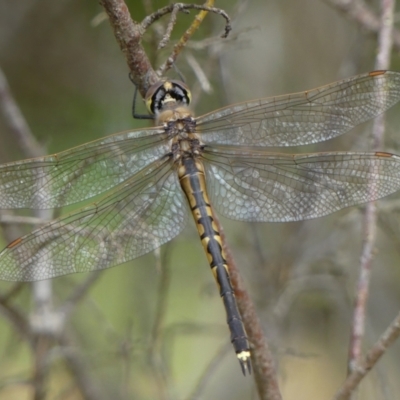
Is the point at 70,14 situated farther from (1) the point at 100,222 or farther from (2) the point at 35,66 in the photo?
(1) the point at 100,222

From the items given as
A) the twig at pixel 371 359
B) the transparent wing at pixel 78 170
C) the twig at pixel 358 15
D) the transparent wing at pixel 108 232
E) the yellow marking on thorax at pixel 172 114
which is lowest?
the twig at pixel 371 359

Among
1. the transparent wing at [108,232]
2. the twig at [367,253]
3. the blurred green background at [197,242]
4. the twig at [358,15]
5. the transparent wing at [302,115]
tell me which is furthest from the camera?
the blurred green background at [197,242]

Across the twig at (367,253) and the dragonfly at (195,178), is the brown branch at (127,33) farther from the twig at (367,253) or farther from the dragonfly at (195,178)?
the twig at (367,253)

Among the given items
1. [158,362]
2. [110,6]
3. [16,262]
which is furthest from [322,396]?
[110,6]

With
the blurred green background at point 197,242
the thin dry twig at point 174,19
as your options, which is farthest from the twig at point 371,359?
the blurred green background at point 197,242

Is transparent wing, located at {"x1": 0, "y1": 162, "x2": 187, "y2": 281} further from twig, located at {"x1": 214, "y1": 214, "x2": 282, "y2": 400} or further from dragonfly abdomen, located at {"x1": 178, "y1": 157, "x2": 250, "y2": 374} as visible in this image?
twig, located at {"x1": 214, "y1": 214, "x2": 282, "y2": 400}

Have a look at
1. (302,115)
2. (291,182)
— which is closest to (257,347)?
(291,182)
